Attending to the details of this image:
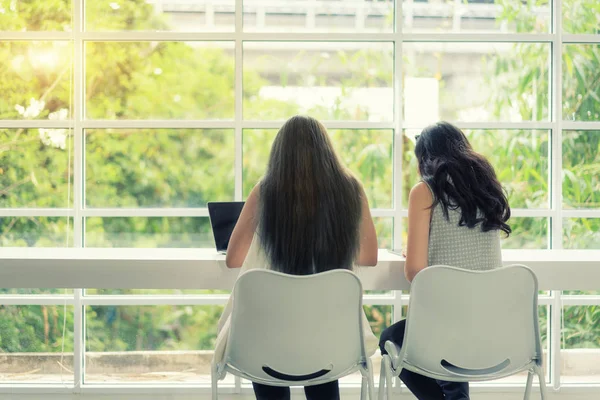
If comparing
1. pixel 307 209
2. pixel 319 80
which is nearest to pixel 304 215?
pixel 307 209

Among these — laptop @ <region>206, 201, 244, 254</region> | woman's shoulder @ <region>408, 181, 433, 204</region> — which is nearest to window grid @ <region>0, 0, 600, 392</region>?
laptop @ <region>206, 201, 244, 254</region>

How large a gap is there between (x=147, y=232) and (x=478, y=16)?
7.40 ft

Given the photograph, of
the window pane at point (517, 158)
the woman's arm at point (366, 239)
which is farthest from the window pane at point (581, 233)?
the woman's arm at point (366, 239)

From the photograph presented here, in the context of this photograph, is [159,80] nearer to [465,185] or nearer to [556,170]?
[465,185]

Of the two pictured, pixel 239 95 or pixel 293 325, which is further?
pixel 239 95

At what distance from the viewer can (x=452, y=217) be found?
89.9 inches

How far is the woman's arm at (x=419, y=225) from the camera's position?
226 centimetres

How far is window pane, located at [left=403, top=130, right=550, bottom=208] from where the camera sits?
3.62 m

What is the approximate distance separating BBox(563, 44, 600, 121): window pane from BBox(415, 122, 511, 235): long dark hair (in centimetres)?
158

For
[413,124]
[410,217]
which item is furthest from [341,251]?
[413,124]

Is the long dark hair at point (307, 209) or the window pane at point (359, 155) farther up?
the window pane at point (359, 155)

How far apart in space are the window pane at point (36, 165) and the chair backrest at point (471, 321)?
2.28 metres

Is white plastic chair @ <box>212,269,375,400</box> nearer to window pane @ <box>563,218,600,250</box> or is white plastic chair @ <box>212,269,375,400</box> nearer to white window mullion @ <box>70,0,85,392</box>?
white window mullion @ <box>70,0,85,392</box>

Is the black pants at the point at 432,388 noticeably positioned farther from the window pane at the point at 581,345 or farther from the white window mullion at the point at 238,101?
the window pane at the point at 581,345
